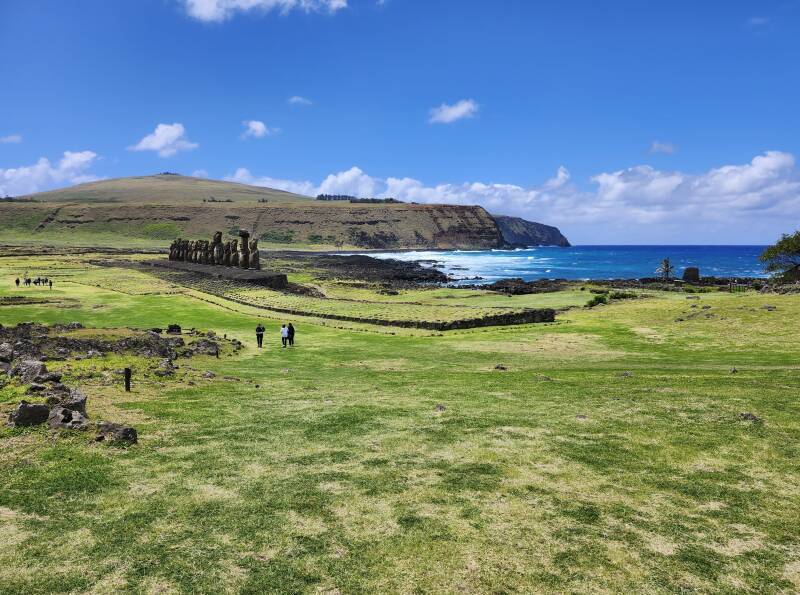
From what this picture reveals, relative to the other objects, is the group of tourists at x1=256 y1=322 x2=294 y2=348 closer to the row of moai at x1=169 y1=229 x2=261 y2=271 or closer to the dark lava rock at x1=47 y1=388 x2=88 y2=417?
the dark lava rock at x1=47 y1=388 x2=88 y2=417

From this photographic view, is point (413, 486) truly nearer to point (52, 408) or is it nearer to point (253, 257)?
point (52, 408)

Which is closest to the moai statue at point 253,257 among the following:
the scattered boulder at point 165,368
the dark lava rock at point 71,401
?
the scattered boulder at point 165,368

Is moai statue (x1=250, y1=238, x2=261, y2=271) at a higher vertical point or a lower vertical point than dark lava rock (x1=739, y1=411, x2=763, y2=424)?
higher

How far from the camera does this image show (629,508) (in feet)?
31.5

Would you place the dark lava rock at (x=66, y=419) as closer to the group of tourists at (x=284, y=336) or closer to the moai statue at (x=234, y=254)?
the group of tourists at (x=284, y=336)

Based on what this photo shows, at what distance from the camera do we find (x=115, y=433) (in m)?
12.5

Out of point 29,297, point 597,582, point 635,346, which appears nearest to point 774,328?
point 635,346

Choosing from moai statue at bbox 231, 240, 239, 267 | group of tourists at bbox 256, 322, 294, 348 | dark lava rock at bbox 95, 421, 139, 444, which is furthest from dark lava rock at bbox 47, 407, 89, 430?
moai statue at bbox 231, 240, 239, 267

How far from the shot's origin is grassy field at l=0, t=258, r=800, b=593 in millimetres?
7746

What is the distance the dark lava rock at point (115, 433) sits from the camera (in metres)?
12.4

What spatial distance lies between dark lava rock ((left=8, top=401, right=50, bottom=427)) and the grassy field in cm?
33

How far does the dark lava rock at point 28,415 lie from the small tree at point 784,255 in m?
69.5

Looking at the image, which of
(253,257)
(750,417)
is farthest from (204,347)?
(253,257)

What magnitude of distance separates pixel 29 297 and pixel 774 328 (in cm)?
5501
